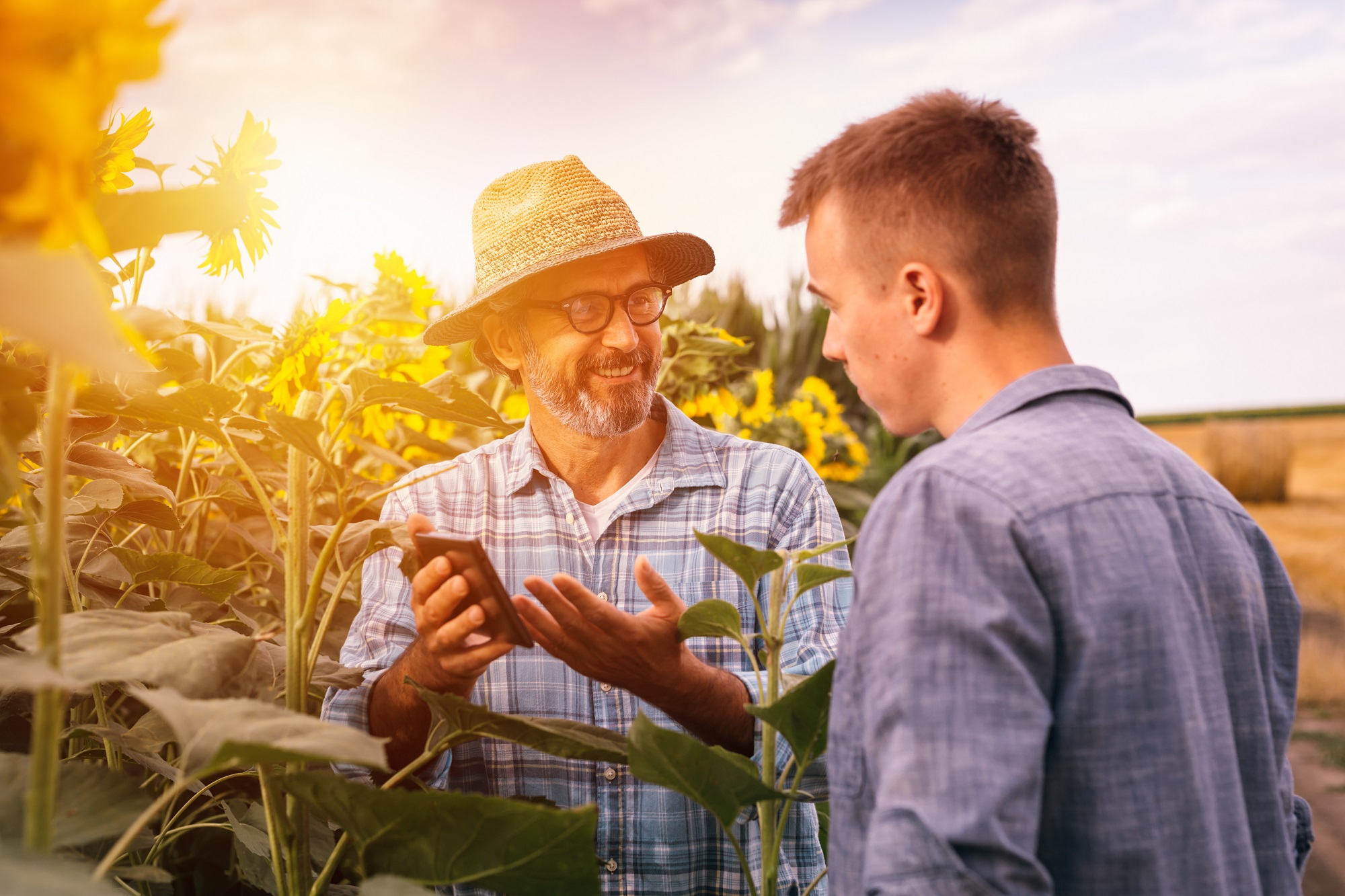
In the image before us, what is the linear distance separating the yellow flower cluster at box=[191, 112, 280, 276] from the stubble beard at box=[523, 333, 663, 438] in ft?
2.10

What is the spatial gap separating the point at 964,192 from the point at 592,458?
0.97 meters

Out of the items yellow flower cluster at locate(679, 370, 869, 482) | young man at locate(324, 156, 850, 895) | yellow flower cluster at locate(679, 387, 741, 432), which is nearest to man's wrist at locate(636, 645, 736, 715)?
Answer: young man at locate(324, 156, 850, 895)

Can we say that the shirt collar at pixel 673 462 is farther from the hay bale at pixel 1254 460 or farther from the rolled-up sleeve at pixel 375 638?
the hay bale at pixel 1254 460

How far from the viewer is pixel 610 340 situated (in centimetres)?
172

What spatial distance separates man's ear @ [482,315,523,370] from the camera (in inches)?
73.2

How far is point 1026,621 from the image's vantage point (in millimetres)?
687

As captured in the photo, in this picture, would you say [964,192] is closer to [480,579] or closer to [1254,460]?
[480,579]

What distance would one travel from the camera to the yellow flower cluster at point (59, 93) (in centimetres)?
36

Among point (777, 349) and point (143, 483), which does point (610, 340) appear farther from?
point (777, 349)

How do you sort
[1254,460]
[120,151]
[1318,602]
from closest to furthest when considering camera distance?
[120,151], [1318,602], [1254,460]

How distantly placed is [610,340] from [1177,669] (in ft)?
3.82

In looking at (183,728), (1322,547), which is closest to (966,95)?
(183,728)

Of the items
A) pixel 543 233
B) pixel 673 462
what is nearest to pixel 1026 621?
pixel 673 462

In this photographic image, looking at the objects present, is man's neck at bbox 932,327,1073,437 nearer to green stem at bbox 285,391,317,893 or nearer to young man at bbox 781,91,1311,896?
young man at bbox 781,91,1311,896
